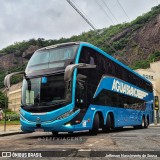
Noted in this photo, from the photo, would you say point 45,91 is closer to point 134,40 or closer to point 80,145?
point 80,145

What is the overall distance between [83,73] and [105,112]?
3226 mm

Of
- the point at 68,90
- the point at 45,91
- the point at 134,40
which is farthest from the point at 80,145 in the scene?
the point at 134,40

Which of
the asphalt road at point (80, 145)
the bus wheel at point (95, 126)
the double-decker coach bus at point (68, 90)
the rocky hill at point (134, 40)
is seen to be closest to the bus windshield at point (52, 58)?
the double-decker coach bus at point (68, 90)

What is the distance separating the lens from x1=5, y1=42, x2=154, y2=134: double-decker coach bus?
12502 mm

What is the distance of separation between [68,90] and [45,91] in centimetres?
98

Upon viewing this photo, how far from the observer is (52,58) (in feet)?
45.2

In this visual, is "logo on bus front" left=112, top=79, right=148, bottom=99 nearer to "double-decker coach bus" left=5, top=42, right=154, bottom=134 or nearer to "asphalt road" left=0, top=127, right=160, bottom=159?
"double-decker coach bus" left=5, top=42, right=154, bottom=134

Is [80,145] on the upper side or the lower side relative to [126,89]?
lower

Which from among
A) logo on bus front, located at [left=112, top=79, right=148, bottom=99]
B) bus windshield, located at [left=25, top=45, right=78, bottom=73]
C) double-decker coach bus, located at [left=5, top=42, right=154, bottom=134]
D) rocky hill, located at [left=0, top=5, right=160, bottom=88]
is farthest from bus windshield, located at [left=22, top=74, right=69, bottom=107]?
rocky hill, located at [left=0, top=5, right=160, bottom=88]

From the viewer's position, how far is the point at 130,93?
21078mm

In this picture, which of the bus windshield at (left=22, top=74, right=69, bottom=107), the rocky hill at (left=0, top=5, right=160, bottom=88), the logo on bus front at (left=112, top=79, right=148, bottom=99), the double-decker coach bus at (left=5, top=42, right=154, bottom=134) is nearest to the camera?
the double-decker coach bus at (left=5, top=42, right=154, bottom=134)

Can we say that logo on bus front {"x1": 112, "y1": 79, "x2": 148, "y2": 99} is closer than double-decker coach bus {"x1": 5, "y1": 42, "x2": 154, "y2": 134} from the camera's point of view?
No

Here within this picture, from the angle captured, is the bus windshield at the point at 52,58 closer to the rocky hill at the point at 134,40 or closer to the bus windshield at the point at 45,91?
the bus windshield at the point at 45,91

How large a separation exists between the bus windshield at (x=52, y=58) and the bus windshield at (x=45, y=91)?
2.08ft
